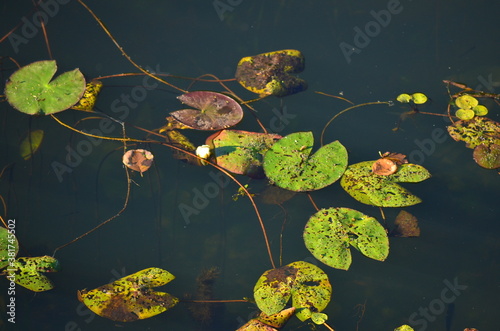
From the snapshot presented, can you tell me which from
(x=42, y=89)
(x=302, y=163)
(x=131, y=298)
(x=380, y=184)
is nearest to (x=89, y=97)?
(x=42, y=89)

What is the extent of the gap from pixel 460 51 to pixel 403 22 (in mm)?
544

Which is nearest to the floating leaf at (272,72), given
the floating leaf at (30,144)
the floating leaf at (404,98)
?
the floating leaf at (404,98)

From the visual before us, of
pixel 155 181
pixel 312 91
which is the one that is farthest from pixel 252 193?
pixel 312 91

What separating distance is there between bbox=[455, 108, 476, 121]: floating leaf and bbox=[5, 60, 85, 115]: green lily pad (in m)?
2.90

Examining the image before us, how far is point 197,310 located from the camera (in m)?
2.54

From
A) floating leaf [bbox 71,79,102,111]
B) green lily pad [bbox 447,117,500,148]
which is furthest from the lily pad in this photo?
green lily pad [bbox 447,117,500,148]

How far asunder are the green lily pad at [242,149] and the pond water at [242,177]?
13cm

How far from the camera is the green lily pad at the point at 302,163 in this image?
272 cm

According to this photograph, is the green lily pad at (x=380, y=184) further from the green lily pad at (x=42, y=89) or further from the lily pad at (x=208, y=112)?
the green lily pad at (x=42, y=89)

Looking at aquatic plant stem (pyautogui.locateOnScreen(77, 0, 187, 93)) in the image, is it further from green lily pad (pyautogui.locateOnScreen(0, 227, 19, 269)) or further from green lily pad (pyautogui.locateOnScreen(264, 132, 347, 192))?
green lily pad (pyautogui.locateOnScreen(0, 227, 19, 269))

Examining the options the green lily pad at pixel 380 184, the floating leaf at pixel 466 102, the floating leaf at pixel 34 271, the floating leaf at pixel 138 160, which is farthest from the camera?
the floating leaf at pixel 466 102

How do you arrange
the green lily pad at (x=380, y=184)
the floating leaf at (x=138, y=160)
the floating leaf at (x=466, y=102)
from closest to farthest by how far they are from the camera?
the green lily pad at (x=380, y=184) → the floating leaf at (x=138, y=160) → the floating leaf at (x=466, y=102)

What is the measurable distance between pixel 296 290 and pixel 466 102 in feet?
6.75

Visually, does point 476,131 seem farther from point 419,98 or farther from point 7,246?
point 7,246
